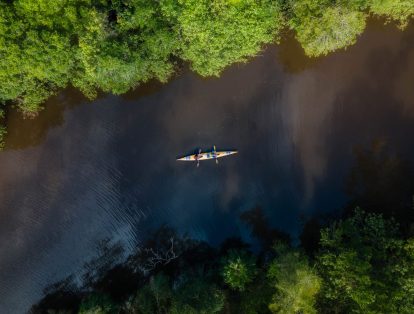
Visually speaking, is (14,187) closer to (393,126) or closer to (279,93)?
(279,93)

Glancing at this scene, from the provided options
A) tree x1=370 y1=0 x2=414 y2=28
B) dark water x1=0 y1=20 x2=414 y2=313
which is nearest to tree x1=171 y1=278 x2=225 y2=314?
dark water x1=0 y1=20 x2=414 y2=313

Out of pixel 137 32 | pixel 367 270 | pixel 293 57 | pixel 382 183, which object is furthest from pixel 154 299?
pixel 293 57

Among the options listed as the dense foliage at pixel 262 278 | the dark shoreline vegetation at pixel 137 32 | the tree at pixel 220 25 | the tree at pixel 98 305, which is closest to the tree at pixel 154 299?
the dense foliage at pixel 262 278

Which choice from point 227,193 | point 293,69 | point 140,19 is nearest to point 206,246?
point 227,193

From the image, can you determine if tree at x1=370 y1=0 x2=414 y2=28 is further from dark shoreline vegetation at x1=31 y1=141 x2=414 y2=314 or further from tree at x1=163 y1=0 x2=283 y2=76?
dark shoreline vegetation at x1=31 y1=141 x2=414 y2=314

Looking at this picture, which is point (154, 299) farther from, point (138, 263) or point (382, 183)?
point (382, 183)
